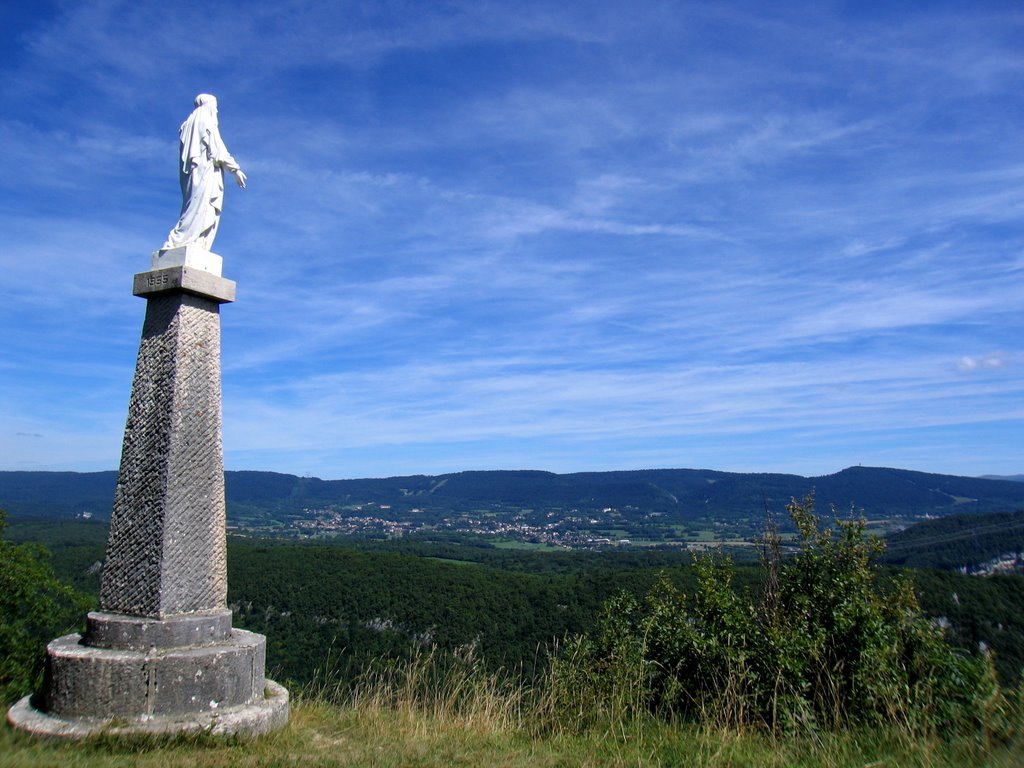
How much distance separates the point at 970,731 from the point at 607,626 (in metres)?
3.94

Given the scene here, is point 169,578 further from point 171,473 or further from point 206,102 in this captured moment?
point 206,102

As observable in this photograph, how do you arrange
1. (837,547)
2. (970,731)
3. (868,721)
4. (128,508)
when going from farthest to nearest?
(837,547)
(128,508)
(868,721)
(970,731)

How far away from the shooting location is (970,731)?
4609mm

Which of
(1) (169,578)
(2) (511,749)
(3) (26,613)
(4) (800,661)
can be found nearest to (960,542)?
(4) (800,661)

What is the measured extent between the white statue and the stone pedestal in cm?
30

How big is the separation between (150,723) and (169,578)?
→ 109cm

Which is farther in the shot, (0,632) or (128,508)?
(0,632)

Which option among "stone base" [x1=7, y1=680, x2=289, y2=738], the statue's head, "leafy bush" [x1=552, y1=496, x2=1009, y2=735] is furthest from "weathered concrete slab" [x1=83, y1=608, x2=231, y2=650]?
the statue's head

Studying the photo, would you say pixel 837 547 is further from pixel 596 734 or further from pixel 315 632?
pixel 315 632

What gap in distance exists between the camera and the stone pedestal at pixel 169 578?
5078mm

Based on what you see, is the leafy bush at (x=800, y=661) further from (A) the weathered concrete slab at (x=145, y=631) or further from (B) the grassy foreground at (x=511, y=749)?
(A) the weathered concrete slab at (x=145, y=631)

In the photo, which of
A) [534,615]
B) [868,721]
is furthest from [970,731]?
[534,615]

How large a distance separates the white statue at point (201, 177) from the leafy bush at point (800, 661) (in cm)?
527

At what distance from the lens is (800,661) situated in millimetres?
5629
